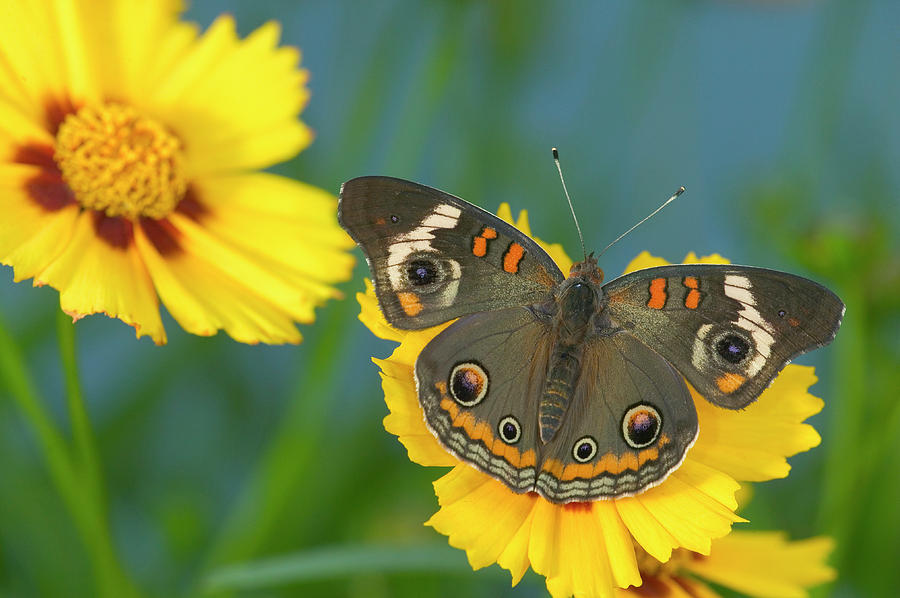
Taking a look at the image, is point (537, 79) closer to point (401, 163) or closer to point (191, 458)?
point (401, 163)

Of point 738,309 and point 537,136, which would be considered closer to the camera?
point 738,309

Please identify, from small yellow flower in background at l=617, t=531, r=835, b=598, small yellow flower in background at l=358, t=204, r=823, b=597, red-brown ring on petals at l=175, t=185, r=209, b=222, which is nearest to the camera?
small yellow flower in background at l=358, t=204, r=823, b=597

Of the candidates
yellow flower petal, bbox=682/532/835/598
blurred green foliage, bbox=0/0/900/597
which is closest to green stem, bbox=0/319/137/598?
blurred green foliage, bbox=0/0/900/597

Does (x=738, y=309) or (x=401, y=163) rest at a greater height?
(x=401, y=163)

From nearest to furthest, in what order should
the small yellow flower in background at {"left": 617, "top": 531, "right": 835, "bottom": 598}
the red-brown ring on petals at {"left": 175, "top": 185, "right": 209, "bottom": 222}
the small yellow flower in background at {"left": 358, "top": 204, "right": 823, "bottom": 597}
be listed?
the small yellow flower in background at {"left": 358, "top": 204, "right": 823, "bottom": 597} < the small yellow flower in background at {"left": 617, "top": 531, "right": 835, "bottom": 598} < the red-brown ring on petals at {"left": 175, "top": 185, "right": 209, "bottom": 222}

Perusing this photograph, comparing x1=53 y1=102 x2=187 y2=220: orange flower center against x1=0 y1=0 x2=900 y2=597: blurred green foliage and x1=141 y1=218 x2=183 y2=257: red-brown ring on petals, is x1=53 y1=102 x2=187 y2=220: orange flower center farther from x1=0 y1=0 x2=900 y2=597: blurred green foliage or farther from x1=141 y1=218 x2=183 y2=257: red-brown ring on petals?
x1=0 y1=0 x2=900 y2=597: blurred green foliage

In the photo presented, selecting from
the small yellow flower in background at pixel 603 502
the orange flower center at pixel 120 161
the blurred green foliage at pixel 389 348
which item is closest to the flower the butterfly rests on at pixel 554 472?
the small yellow flower in background at pixel 603 502

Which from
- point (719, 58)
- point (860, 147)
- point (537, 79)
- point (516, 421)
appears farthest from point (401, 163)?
point (719, 58)
